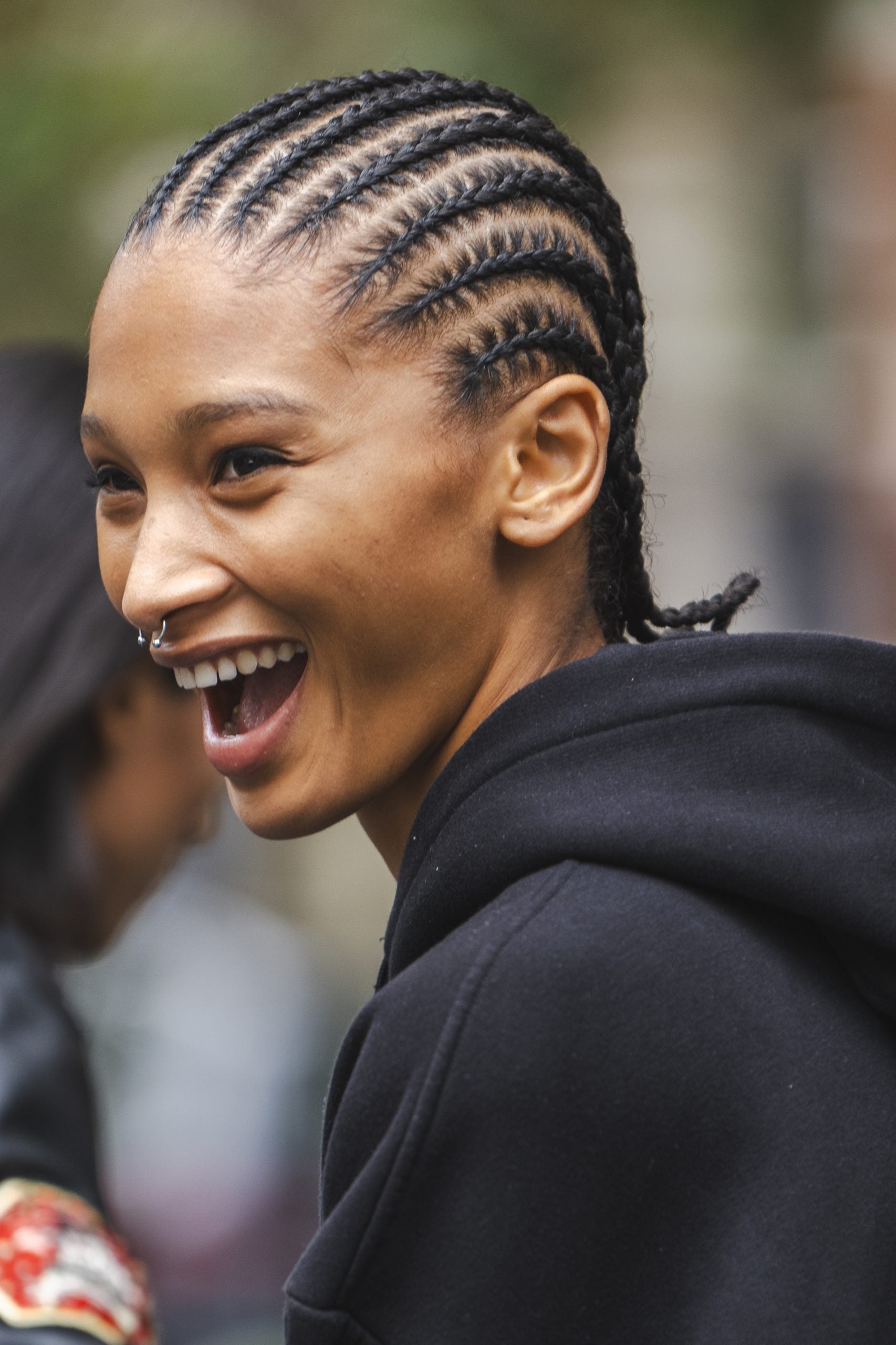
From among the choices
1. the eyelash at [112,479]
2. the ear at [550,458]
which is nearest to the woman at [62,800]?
the eyelash at [112,479]

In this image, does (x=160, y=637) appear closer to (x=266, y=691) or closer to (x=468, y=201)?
(x=266, y=691)

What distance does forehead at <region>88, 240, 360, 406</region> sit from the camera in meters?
1.62

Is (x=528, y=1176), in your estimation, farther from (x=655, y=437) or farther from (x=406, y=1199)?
(x=655, y=437)

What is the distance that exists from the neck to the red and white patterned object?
947 mm

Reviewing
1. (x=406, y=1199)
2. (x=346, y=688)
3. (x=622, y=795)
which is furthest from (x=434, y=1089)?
(x=346, y=688)

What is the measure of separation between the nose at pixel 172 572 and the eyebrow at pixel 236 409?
0.30 ft

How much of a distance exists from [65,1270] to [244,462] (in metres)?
1.38

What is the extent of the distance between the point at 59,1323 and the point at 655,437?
20.2ft

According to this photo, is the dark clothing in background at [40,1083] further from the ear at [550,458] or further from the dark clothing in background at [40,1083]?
the ear at [550,458]

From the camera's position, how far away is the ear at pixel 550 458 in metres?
1.71

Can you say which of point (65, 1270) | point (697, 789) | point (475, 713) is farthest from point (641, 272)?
point (697, 789)

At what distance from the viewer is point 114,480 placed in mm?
1788

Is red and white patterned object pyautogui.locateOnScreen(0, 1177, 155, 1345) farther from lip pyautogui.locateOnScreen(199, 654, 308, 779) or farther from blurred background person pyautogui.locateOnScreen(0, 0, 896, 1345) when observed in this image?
blurred background person pyautogui.locateOnScreen(0, 0, 896, 1345)

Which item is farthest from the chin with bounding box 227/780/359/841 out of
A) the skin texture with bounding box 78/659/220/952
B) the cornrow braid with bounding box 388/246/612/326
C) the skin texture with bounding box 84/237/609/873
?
the skin texture with bounding box 78/659/220/952
